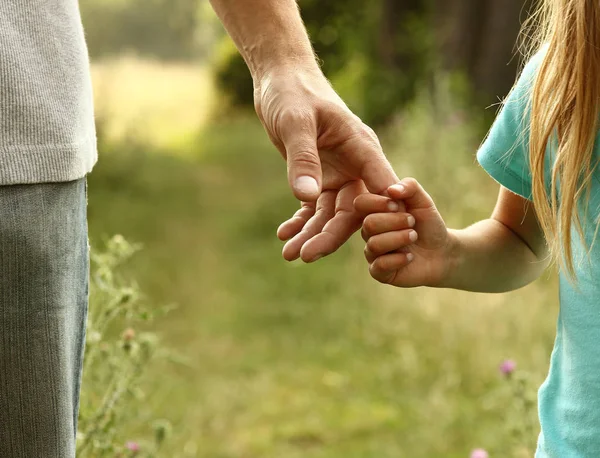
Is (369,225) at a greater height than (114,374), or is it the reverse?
(369,225)

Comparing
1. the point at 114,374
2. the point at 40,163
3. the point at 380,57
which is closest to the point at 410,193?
the point at 40,163

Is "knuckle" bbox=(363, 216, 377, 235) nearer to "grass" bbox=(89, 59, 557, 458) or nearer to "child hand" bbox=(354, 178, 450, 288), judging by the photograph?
"child hand" bbox=(354, 178, 450, 288)

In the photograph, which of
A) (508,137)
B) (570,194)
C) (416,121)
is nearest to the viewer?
(570,194)

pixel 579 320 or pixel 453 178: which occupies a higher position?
pixel 579 320

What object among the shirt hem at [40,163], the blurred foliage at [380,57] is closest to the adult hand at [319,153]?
the shirt hem at [40,163]

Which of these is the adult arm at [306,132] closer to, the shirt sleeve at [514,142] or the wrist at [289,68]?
the wrist at [289,68]

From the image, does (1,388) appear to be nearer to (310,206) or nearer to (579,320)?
(310,206)

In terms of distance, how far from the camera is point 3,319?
3.79 ft

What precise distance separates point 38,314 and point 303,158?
1.72 feet

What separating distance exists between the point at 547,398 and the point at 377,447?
239 cm

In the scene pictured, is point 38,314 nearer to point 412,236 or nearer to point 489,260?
point 412,236

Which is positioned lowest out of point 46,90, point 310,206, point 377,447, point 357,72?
point 357,72

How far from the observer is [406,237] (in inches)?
59.1

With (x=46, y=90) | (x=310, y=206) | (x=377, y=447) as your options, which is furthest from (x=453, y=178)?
(x=46, y=90)
